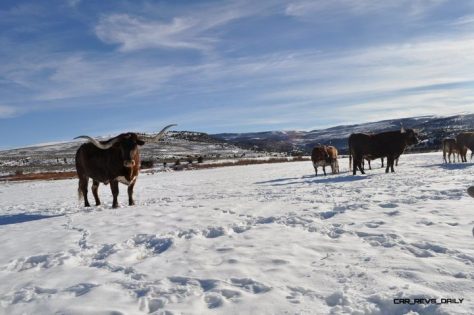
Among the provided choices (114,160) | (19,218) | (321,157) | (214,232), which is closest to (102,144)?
(114,160)

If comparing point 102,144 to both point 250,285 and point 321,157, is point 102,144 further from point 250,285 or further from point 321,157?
point 321,157

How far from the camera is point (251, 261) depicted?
542 centimetres

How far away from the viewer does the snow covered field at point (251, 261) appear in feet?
13.5

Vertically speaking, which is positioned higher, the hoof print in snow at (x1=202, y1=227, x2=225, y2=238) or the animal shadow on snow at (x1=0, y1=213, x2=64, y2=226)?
the animal shadow on snow at (x1=0, y1=213, x2=64, y2=226)

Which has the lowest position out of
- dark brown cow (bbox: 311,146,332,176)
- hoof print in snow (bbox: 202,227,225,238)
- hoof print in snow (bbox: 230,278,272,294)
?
hoof print in snow (bbox: 230,278,272,294)

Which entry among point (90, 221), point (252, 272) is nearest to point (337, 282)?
point (252, 272)

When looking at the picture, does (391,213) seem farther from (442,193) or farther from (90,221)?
(90,221)

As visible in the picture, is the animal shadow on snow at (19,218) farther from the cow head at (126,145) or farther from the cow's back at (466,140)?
the cow's back at (466,140)

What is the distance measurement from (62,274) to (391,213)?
5.72m

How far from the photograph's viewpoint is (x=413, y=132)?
22.8 meters

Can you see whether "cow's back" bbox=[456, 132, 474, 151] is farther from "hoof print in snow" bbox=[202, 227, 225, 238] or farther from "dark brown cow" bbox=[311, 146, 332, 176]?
"hoof print in snow" bbox=[202, 227, 225, 238]

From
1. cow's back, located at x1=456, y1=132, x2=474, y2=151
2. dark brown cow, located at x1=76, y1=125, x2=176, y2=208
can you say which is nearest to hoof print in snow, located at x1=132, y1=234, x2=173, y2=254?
dark brown cow, located at x1=76, y1=125, x2=176, y2=208

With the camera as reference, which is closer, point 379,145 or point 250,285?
point 250,285

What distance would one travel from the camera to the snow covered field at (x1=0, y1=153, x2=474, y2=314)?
4117mm
